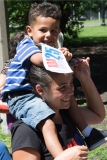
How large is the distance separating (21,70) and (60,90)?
42 centimetres

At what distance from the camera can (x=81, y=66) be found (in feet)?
7.74

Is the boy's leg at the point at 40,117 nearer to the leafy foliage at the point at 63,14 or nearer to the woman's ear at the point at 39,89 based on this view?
the woman's ear at the point at 39,89

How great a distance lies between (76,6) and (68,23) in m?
1.58

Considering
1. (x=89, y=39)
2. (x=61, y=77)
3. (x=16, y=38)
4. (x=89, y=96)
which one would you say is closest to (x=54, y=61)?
(x=61, y=77)

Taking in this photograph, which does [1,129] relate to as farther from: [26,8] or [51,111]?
[26,8]

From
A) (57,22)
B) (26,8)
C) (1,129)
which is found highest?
(57,22)

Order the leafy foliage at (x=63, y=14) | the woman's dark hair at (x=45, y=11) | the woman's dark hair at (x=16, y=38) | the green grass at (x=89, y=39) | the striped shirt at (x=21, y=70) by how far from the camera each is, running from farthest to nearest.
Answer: the green grass at (x=89, y=39)
the leafy foliage at (x=63, y=14)
the woman's dark hair at (x=16, y=38)
the woman's dark hair at (x=45, y=11)
the striped shirt at (x=21, y=70)

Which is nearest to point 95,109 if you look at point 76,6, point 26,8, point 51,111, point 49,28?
point 51,111

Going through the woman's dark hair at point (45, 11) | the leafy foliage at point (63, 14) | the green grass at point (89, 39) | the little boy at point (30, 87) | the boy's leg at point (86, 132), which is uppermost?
the woman's dark hair at point (45, 11)

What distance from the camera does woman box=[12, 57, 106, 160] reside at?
185cm

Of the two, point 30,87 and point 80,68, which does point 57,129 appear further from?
point 80,68

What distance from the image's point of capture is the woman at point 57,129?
1.85 m

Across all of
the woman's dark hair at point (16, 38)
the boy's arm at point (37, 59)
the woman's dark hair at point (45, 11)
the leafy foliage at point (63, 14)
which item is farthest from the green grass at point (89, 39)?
the boy's arm at point (37, 59)

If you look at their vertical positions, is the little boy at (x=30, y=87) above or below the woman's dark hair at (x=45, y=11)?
below
